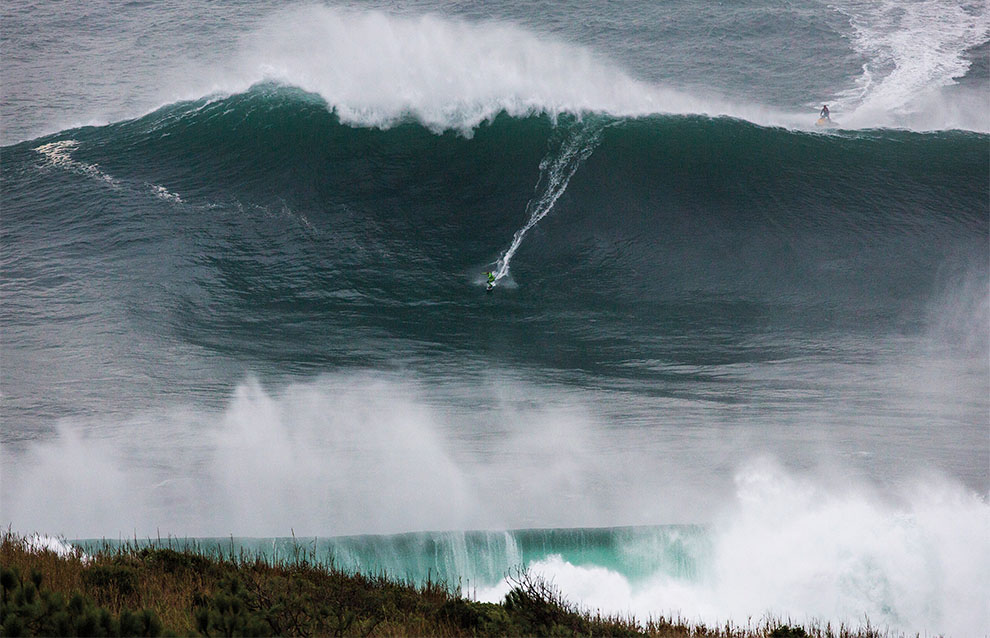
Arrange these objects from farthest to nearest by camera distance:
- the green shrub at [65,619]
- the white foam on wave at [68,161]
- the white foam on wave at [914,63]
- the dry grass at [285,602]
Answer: the white foam on wave at [914,63], the white foam on wave at [68,161], the dry grass at [285,602], the green shrub at [65,619]

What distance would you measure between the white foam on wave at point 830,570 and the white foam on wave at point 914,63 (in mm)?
17802

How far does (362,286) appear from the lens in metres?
21.6

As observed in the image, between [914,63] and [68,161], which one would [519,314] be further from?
[914,63]

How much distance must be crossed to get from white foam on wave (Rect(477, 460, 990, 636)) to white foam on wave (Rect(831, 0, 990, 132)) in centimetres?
1780

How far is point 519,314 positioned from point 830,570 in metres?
9.00

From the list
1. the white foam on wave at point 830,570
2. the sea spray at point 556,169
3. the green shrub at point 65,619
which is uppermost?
the sea spray at point 556,169

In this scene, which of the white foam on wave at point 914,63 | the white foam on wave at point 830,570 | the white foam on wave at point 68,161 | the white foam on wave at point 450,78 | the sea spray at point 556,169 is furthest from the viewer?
the white foam on wave at point 914,63

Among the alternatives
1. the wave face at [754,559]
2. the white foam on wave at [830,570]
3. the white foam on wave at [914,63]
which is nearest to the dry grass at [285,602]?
the wave face at [754,559]

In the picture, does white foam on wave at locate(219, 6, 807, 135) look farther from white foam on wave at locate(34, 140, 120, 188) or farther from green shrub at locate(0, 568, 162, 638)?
green shrub at locate(0, 568, 162, 638)

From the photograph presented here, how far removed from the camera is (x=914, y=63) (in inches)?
1346

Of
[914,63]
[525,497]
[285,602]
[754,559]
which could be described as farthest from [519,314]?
[914,63]

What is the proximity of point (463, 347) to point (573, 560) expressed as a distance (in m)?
6.56

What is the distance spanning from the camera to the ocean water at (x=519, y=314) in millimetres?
14820

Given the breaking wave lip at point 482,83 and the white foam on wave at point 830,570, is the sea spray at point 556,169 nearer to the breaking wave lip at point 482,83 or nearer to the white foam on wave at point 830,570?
the breaking wave lip at point 482,83
